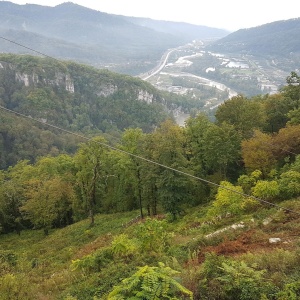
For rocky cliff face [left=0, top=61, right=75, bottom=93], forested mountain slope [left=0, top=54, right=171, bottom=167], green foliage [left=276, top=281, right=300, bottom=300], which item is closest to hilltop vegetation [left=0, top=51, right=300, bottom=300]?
green foliage [left=276, top=281, right=300, bottom=300]

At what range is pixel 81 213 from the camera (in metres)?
40.4

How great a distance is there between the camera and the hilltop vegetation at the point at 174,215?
8.27m

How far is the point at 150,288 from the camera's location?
6.80 metres

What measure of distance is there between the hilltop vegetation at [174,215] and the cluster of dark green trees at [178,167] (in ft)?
0.36

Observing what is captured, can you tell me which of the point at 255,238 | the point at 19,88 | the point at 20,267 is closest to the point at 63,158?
the point at 20,267

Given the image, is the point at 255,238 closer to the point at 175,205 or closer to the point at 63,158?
the point at 175,205

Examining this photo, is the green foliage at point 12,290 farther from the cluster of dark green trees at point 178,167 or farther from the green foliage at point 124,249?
the cluster of dark green trees at point 178,167

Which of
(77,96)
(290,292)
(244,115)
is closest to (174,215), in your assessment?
(244,115)

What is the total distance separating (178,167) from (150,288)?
16747 mm

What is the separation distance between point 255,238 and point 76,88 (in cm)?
17174

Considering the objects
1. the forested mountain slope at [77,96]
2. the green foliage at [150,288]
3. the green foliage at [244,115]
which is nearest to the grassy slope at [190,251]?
the green foliage at [150,288]

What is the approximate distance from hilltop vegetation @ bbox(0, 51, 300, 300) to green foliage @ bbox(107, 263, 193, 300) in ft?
0.09

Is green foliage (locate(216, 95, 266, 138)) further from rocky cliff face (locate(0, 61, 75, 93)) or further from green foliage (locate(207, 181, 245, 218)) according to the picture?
rocky cliff face (locate(0, 61, 75, 93))

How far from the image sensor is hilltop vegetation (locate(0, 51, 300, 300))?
8.27 meters
